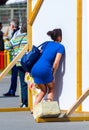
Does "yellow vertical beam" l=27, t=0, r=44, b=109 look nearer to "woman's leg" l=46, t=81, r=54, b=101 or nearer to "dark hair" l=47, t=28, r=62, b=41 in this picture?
"dark hair" l=47, t=28, r=62, b=41

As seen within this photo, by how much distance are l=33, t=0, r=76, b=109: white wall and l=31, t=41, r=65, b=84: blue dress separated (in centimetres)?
20

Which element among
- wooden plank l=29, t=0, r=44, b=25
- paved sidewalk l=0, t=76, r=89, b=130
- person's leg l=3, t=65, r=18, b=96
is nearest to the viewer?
paved sidewalk l=0, t=76, r=89, b=130

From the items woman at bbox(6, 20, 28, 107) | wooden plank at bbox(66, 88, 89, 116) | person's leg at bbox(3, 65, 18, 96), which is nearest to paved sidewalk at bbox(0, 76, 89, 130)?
Answer: wooden plank at bbox(66, 88, 89, 116)

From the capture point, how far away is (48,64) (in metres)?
12.4

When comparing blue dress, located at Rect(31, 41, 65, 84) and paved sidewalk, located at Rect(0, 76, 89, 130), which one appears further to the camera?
blue dress, located at Rect(31, 41, 65, 84)

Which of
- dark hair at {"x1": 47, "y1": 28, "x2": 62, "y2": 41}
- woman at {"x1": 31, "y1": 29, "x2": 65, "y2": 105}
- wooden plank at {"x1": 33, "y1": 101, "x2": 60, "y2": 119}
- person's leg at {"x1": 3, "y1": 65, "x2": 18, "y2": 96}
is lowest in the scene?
person's leg at {"x1": 3, "y1": 65, "x2": 18, "y2": 96}

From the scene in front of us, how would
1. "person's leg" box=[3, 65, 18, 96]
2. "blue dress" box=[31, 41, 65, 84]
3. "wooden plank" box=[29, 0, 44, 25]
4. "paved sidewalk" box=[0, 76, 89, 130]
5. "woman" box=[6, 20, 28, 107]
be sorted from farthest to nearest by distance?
1. "person's leg" box=[3, 65, 18, 96]
2. "woman" box=[6, 20, 28, 107]
3. "wooden plank" box=[29, 0, 44, 25]
4. "blue dress" box=[31, 41, 65, 84]
5. "paved sidewalk" box=[0, 76, 89, 130]

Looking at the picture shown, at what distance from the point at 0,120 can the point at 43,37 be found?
190 centimetres

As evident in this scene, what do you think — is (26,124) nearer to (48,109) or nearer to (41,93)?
(48,109)

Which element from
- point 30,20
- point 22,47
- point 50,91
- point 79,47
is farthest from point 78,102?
point 22,47

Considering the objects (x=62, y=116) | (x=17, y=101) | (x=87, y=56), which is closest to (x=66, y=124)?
(x=62, y=116)

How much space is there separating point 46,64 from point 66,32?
2.45ft

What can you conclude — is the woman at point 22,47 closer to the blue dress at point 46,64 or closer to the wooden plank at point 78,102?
the blue dress at point 46,64

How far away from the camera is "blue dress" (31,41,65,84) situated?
40.5 feet
